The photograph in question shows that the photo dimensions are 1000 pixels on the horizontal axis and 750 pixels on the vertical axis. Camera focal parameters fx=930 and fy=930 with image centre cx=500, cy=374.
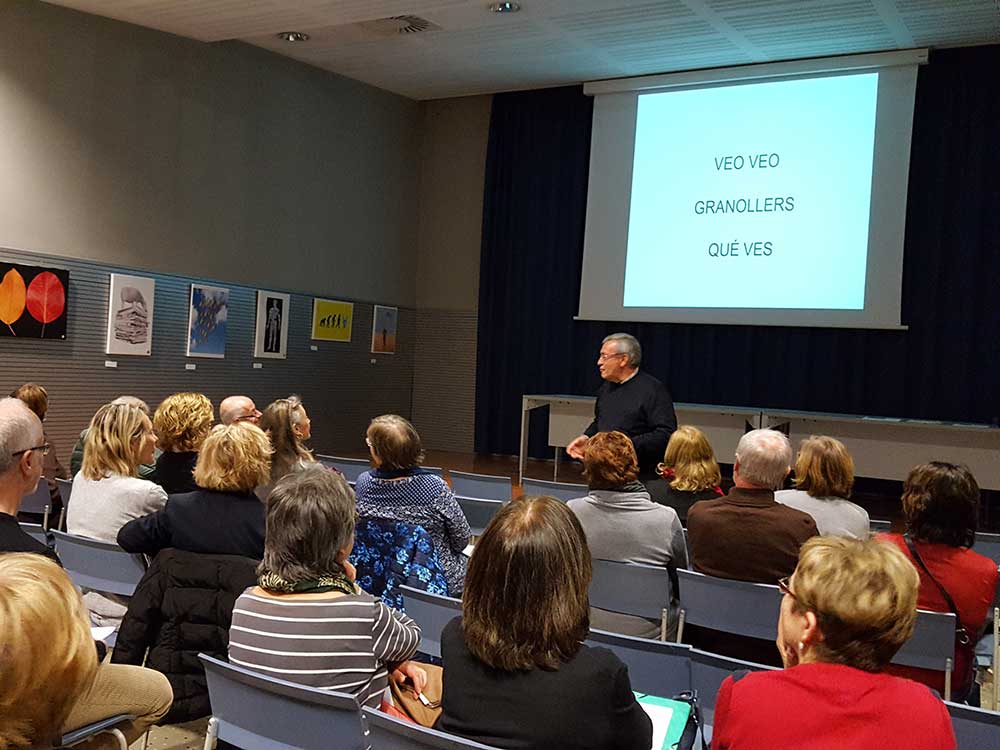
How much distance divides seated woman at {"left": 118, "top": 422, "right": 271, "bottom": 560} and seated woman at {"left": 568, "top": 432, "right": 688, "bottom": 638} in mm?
1208

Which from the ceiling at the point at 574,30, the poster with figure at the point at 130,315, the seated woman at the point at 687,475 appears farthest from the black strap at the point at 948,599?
the poster with figure at the point at 130,315

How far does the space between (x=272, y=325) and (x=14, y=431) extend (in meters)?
7.90

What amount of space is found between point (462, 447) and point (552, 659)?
411 inches

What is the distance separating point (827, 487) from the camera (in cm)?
381

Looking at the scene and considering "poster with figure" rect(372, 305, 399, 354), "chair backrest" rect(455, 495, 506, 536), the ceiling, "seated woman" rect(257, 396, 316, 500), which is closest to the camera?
"seated woman" rect(257, 396, 316, 500)

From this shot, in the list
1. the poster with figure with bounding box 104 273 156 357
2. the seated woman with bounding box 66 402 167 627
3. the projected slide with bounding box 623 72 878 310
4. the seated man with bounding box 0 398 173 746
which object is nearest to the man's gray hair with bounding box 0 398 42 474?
the seated man with bounding box 0 398 173 746

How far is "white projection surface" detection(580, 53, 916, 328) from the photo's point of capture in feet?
29.5

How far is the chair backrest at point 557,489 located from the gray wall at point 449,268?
6.87 m

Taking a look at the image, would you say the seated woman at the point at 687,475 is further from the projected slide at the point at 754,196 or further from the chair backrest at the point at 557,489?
the projected slide at the point at 754,196

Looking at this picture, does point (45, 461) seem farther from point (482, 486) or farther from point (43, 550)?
point (43, 550)

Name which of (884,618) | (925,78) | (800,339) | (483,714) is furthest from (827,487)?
(925,78)

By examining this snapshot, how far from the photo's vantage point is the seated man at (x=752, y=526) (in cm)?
328

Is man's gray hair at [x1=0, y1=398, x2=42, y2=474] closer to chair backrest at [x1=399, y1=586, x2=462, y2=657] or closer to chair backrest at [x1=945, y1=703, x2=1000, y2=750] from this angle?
chair backrest at [x1=399, y1=586, x2=462, y2=657]

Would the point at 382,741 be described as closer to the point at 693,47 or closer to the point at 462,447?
the point at 693,47
